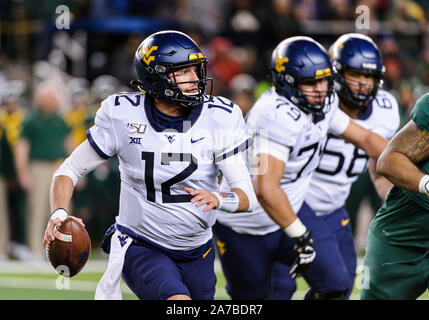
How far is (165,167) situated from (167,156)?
0.05 m

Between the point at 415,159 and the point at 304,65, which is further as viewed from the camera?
the point at 304,65

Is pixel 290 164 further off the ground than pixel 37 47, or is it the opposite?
pixel 290 164

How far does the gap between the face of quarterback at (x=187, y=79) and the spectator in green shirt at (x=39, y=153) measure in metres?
5.33

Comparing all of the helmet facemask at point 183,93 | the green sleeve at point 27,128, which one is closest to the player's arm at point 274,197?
the helmet facemask at point 183,93

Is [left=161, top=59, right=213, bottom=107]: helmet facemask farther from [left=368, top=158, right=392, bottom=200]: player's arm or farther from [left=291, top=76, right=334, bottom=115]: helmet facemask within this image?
[left=368, top=158, right=392, bottom=200]: player's arm

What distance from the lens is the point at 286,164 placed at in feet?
16.3

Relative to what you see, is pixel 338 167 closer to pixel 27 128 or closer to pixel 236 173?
pixel 236 173

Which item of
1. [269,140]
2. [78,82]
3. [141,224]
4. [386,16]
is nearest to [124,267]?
[141,224]

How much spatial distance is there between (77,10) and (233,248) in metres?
7.16

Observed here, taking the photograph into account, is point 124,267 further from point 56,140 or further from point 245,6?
point 245,6

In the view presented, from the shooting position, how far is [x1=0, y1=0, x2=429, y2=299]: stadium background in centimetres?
982

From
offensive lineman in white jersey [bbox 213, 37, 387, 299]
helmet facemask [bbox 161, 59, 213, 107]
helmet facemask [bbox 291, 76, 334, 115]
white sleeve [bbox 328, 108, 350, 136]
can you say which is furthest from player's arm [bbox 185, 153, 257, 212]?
white sleeve [bbox 328, 108, 350, 136]

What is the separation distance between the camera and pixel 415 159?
3912 mm

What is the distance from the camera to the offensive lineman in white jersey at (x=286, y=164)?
4.64 metres
